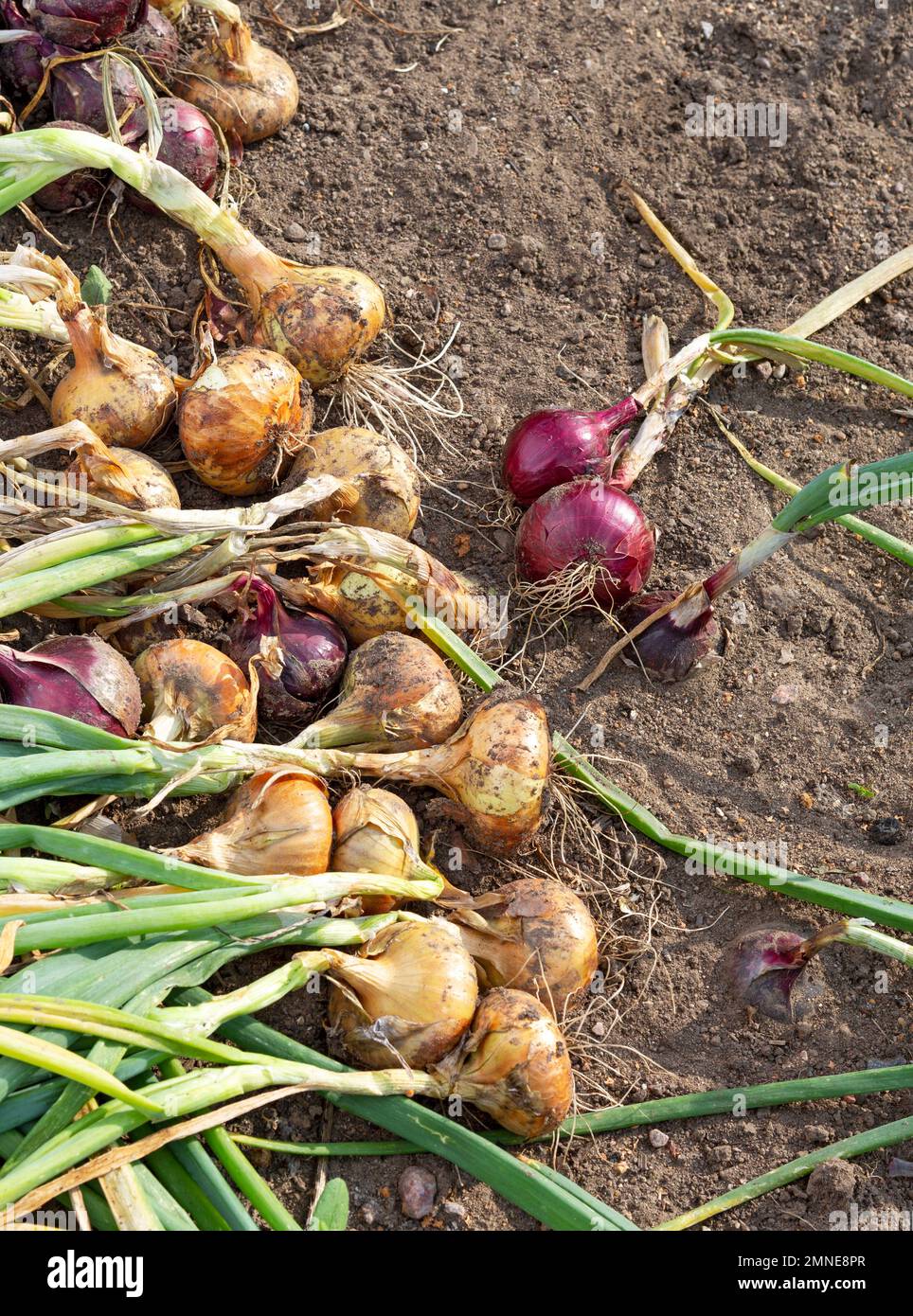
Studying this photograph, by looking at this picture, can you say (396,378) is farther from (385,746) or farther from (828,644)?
(828,644)

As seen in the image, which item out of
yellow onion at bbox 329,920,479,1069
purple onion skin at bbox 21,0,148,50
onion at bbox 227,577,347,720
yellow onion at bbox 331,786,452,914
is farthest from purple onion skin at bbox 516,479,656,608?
purple onion skin at bbox 21,0,148,50

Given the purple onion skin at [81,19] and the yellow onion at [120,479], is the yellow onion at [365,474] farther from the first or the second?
the purple onion skin at [81,19]

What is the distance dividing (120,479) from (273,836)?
82 centimetres

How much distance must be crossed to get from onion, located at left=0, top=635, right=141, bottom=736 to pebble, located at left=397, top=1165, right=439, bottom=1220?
0.98 metres

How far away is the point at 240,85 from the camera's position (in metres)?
3.18

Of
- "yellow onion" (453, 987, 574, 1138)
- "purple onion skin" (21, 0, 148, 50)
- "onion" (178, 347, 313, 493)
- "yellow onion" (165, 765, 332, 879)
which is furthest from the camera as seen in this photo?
"purple onion skin" (21, 0, 148, 50)

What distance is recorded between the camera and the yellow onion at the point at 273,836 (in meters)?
2.07

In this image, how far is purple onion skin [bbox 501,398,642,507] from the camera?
2684 millimetres

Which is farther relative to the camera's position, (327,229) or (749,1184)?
(327,229)

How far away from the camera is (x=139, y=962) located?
1812 mm

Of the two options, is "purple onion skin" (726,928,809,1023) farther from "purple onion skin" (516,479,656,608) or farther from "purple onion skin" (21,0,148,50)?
"purple onion skin" (21,0,148,50)

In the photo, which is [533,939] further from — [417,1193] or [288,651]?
[288,651]

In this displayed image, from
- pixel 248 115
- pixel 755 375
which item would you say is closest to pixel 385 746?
pixel 755 375
